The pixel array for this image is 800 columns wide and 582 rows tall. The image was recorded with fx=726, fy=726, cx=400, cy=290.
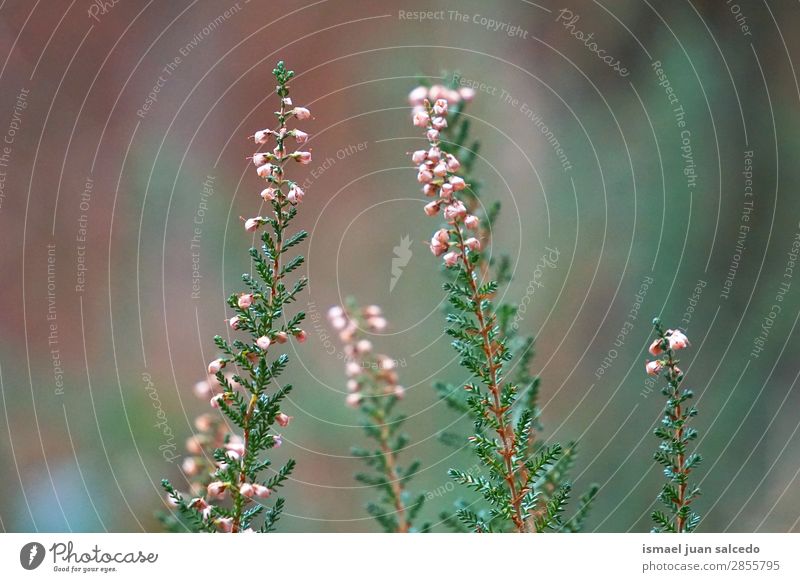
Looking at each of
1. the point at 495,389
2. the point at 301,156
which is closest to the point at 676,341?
the point at 495,389

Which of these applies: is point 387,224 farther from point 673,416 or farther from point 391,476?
point 673,416

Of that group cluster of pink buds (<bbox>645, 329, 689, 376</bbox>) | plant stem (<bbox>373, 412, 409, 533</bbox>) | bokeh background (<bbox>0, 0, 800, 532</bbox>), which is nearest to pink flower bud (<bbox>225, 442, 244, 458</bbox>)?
plant stem (<bbox>373, 412, 409, 533</bbox>)

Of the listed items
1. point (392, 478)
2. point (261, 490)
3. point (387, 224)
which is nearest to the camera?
point (261, 490)

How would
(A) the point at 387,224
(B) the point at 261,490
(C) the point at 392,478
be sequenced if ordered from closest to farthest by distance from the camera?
(B) the point at 261,490 < (C) the point at 392,478 < (A) the point at 387,224

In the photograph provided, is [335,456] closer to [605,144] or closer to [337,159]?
[337,159]
